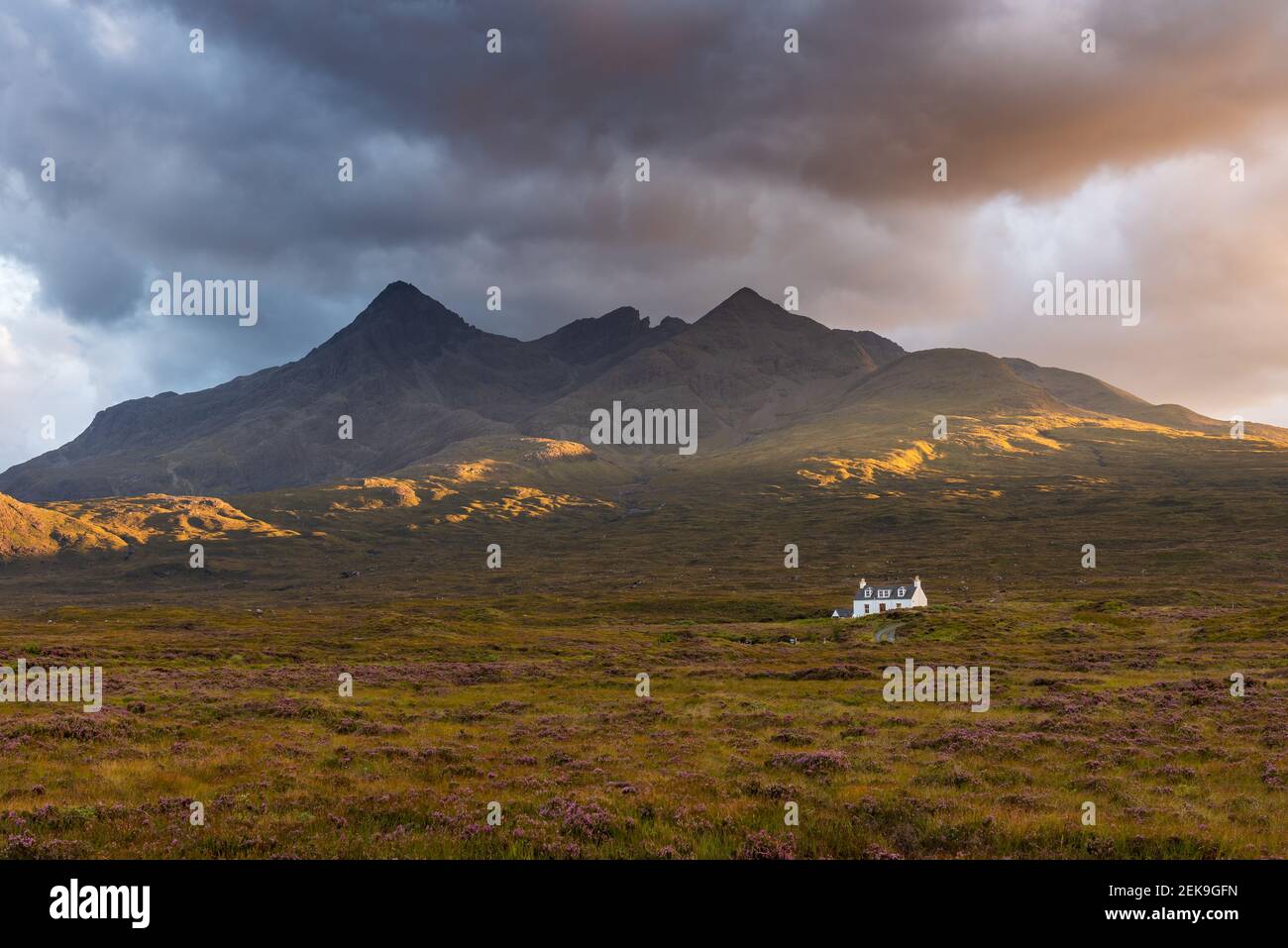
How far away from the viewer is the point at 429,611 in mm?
114625

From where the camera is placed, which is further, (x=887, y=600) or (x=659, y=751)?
(x=887, y=600)

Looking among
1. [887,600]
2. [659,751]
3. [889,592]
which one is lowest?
[887,600]

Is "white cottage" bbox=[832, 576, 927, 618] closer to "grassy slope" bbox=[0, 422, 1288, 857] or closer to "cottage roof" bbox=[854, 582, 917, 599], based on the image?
"cottage roof" bbox=[854, 582, 917, 599]

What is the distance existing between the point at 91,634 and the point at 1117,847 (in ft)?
307

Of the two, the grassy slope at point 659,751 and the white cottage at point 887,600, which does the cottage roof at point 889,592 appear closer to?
the white cottage at point 887,600

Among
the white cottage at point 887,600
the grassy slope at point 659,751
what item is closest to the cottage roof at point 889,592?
the white cottage at point 887,600

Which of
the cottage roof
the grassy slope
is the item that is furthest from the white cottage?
the grassy slope

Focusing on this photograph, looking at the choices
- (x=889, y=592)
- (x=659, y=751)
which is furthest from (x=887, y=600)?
(x=659, y=751)

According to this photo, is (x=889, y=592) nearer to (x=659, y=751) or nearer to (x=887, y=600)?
(x=887, y=600)

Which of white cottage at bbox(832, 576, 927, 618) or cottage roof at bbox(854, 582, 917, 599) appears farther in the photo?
cottage roof at bbox(854, 582, 917, 599)
